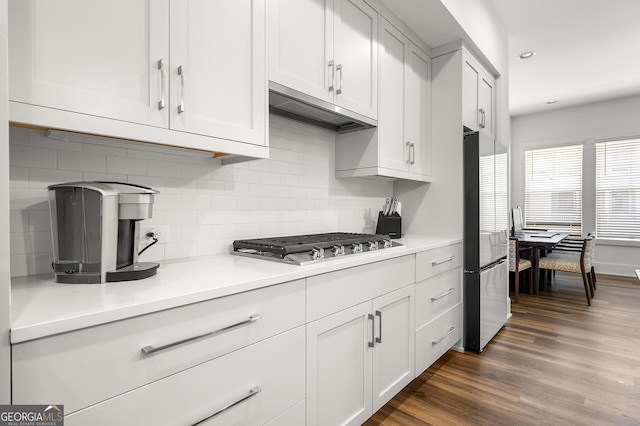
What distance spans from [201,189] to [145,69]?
0.65 m

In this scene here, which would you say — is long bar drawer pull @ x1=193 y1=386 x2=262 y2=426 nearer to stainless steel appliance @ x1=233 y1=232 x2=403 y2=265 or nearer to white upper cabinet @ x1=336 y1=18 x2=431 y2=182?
stainless steel appliance @ x1=233 y1=232 x2=403 y2=265

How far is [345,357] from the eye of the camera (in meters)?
1.56

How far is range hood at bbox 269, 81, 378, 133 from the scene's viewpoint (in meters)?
1.71

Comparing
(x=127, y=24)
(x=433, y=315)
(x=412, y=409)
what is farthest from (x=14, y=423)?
(x=433, y=315)

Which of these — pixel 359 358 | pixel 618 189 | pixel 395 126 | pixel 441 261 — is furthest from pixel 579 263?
pixel 359 358

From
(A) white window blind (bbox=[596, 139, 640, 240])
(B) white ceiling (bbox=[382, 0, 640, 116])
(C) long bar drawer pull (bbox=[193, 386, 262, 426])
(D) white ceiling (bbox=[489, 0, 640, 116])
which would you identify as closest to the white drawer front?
(C) long bar drawer pull (bbox=[193, 386, 262, 426])

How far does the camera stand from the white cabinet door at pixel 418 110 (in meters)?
2.65

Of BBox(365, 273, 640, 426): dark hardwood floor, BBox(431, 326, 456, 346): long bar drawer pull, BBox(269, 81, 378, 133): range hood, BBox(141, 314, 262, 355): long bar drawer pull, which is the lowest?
BBox(365, 273, 640, 426): dark hardwood floor

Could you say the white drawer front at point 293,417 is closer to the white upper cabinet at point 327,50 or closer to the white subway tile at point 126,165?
the white subway tile at point 126,165

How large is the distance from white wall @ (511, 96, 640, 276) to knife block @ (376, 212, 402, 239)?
5.31m

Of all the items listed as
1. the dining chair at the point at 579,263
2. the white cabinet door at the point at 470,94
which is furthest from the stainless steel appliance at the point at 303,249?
the dining chair at the point at 579,263

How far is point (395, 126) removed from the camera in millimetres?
2492

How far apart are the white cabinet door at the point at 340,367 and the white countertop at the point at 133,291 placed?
0.90 feet

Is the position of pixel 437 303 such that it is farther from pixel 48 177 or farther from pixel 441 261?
pixel 48 177
